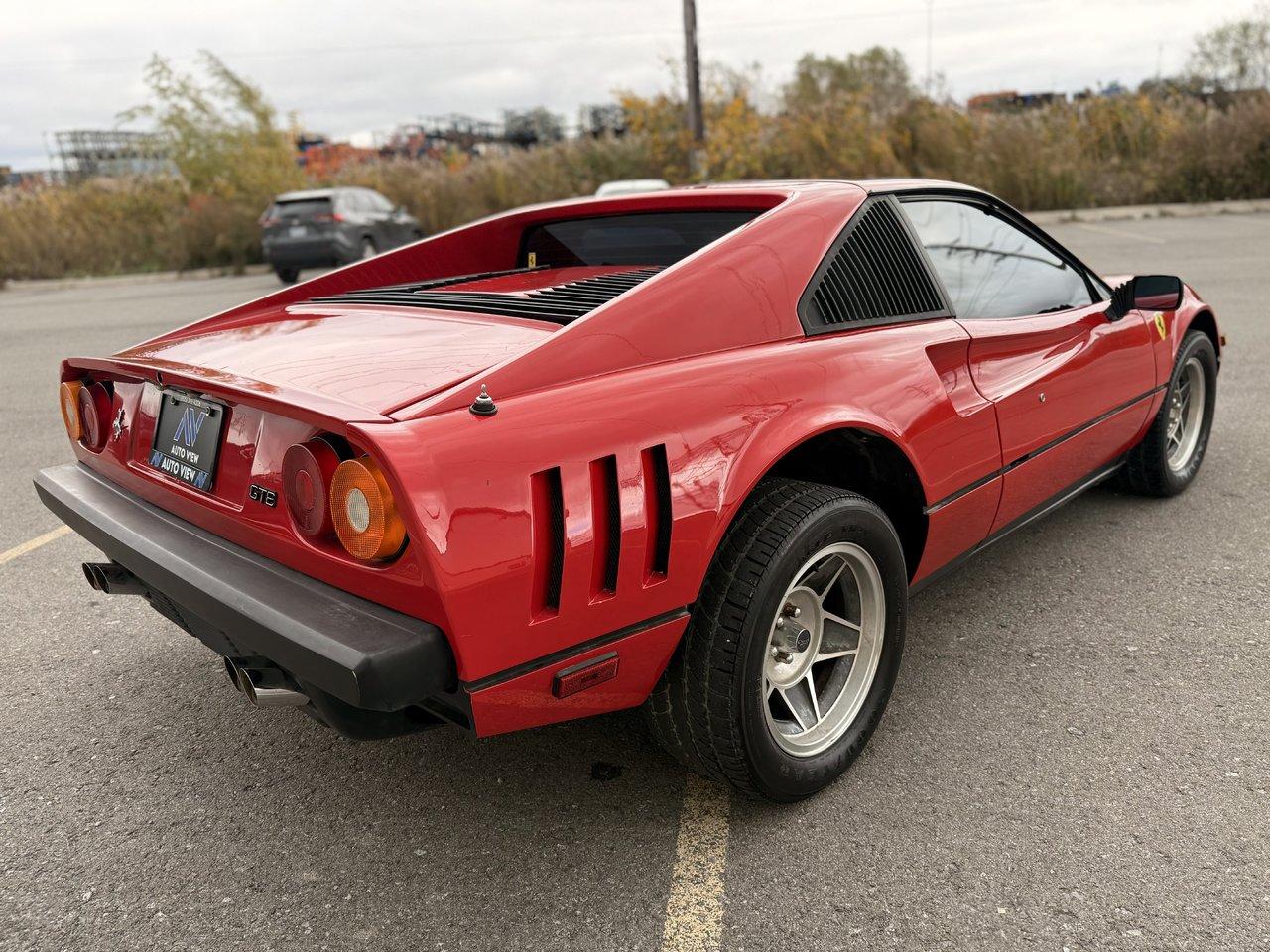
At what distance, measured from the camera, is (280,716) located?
2.72m

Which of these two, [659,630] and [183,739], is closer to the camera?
[659,630]

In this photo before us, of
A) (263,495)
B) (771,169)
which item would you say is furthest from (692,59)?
(263,495)

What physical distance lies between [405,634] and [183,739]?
1337 millimetres

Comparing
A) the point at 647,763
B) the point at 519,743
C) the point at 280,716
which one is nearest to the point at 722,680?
the point at 647,763

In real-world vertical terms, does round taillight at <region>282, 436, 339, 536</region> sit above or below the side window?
below

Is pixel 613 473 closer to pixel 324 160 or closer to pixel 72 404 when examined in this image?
pixel 72 404

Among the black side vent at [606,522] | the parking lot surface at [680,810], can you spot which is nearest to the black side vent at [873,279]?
the black side vent at [606,522]

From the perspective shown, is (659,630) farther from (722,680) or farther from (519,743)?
(519,743)

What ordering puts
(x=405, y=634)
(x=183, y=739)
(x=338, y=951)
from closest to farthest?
(x=405, y=634) → (x=338, y=951) → (x=183, y=739)

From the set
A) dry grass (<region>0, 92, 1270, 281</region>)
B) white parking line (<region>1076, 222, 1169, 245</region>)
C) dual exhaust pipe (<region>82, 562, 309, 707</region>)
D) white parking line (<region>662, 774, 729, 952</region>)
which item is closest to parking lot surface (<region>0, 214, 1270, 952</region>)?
white parking line (<region>662, 774, 729, 952</region>)

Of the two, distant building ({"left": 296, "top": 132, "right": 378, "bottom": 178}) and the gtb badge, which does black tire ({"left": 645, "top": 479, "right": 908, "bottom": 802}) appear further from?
distant building ({"left": 296, "top": 132, "right": 378, "bottom": 178})

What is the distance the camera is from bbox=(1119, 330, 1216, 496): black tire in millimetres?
3812

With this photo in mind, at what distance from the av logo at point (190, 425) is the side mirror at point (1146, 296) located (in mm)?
2917

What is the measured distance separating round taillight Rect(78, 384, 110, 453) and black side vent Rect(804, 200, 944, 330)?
189 cm
